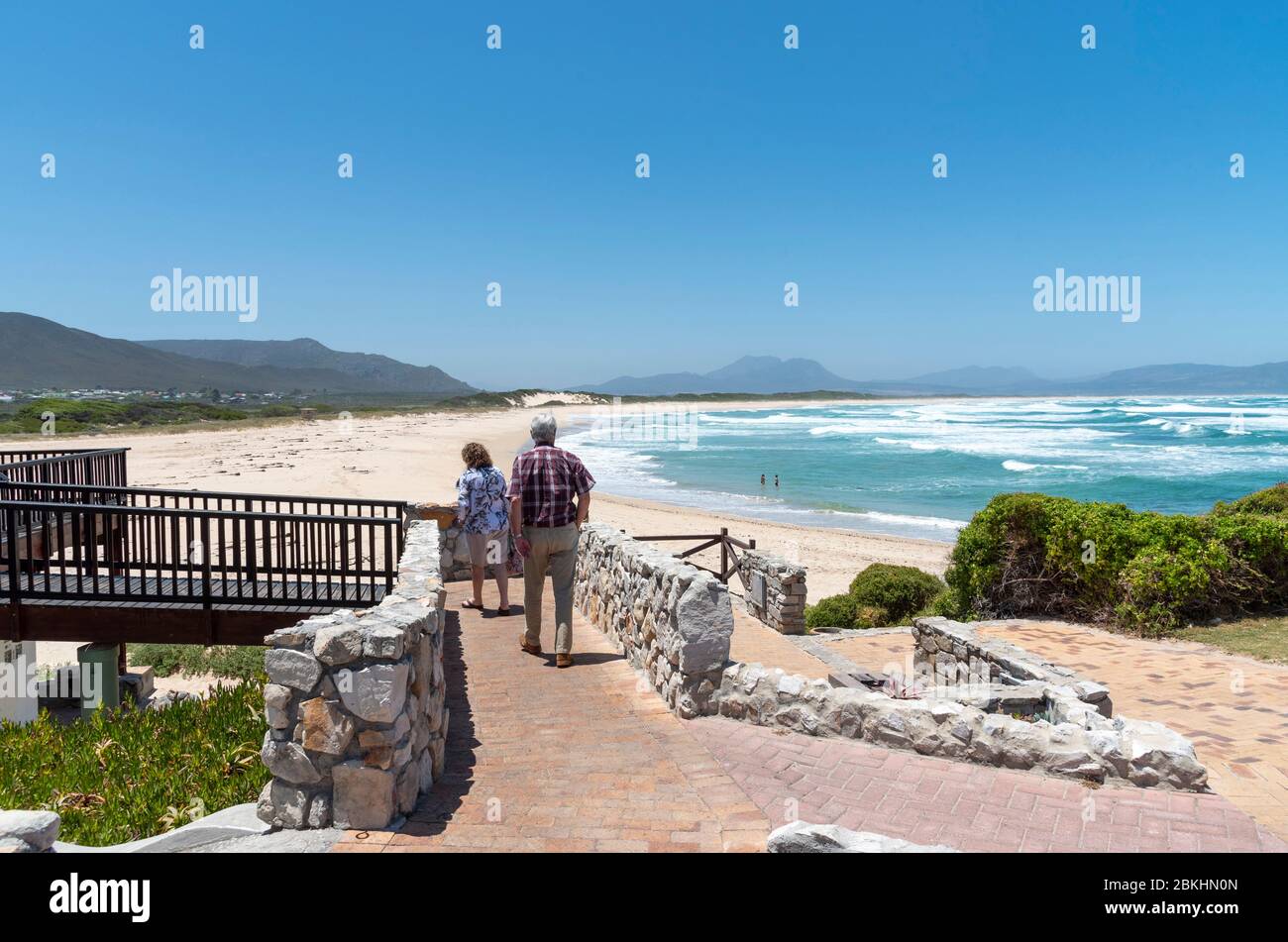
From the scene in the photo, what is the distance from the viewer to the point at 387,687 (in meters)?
3.99

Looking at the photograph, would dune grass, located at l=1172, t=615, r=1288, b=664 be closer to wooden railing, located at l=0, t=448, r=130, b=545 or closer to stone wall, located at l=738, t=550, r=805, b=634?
stone wall, located at l=738, t=550, r=805, b=634

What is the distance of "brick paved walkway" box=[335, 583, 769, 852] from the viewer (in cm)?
408

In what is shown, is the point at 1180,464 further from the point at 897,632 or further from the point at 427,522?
the point at 427,522

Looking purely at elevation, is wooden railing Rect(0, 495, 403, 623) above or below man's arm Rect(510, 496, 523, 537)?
below

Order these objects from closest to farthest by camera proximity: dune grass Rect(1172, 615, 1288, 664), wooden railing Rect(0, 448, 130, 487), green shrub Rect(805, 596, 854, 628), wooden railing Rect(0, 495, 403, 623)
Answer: wooden railing Rect(0, 495, 403, 623)
dune grass Rect(1172, 615, 1288, 664)
wooden railing Rect(0, 448, 130, 487)
green shrub Rect(805, 596, 854, 628)

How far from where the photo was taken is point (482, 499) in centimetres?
942

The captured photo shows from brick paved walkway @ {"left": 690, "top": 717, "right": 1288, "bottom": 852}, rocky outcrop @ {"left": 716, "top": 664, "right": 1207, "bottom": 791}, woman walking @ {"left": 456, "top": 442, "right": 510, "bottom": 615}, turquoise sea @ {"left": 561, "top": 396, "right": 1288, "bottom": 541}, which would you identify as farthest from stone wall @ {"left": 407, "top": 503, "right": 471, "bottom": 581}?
turquoise sea @ {"left": 561, "top": 396, "right": 1288, "bottom": 541}

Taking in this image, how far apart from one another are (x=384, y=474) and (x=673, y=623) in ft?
105

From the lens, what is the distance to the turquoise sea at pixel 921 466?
34281 mm

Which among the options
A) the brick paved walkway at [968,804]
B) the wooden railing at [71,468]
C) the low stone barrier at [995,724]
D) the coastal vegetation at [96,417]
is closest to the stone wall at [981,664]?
the low stone barrier at [995,724]

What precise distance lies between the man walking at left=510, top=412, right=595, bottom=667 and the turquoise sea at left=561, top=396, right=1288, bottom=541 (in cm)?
2240

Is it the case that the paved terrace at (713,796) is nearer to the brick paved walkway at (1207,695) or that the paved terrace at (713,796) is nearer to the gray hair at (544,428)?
the brick paved walkway at (1207,695)

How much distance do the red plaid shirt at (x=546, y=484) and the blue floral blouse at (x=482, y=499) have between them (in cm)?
248
